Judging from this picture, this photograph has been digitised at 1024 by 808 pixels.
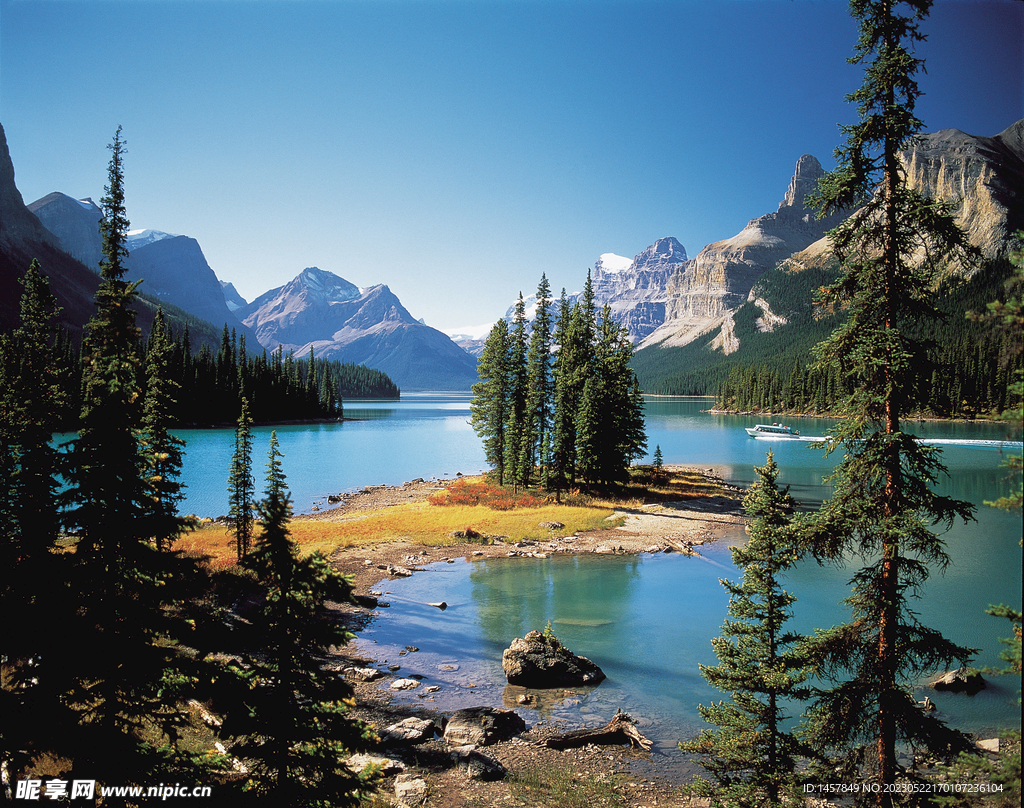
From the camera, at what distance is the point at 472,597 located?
29469mm

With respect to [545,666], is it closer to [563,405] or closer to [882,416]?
[882,416]

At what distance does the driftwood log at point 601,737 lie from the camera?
15.5 metres

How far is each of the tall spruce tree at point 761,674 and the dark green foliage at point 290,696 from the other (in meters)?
7.63

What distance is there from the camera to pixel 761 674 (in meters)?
10.8

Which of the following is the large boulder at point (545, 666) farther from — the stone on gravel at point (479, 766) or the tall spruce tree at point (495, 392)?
the tall spruce tree at point (495, 392)

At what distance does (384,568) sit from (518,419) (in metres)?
25.7

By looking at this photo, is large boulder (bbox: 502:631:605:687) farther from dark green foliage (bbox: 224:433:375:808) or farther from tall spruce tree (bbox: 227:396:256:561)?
tall spruce tree (bbox: 227:396:256:561)

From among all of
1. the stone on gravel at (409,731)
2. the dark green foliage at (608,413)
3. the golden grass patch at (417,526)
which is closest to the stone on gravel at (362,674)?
the stone on gravel at (409,731)

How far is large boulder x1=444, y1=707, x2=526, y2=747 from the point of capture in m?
15.5

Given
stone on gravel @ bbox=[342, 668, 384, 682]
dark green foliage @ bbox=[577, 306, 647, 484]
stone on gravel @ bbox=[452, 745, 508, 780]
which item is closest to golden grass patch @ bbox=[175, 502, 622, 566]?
dark green foliage @ bbox=[577, 306, 647, 484]

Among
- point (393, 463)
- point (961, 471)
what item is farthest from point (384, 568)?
point (961, 471)

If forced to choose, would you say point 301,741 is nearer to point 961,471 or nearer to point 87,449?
point 87,449

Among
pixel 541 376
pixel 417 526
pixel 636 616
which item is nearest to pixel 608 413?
pixel 541 376

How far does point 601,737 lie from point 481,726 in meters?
3.72
